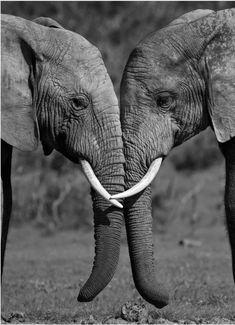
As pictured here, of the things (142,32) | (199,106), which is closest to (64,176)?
(142,32)

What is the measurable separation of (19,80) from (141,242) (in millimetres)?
1214

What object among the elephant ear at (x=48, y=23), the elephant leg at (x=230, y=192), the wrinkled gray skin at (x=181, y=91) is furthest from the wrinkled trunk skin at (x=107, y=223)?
the elephant ear at (x=48, y=23)

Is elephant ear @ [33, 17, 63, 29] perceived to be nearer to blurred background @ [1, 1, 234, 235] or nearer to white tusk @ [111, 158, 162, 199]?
white tusk @ [111, 158, 162, 199]

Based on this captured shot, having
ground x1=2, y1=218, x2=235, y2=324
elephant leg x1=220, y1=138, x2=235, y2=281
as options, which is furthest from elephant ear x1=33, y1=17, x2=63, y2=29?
ground x1=2, y1=218, x2=235, y2=324

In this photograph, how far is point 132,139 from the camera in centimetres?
756

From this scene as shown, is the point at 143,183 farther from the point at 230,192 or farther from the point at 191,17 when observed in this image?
the point at 191,17

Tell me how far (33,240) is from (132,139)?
6.87 metres

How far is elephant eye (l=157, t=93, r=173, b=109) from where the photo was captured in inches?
302

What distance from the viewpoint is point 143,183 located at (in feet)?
24.4

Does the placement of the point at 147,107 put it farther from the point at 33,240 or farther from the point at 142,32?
the point at 142,32

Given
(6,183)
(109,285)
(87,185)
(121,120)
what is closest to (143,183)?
(121,120)

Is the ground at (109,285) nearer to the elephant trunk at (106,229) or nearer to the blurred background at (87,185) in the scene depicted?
the blurred background at (87,185)

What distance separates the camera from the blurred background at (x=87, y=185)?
1520 centimetres

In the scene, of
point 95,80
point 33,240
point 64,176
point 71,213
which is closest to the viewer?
point 95,80
